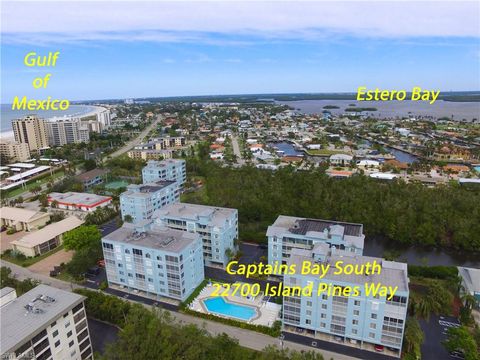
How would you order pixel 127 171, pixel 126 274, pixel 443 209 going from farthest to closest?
pixel 127 171 → pixel 443 209 → pixel 126 274

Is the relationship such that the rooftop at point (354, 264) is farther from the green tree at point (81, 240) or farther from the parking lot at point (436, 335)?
the green tree at point (81, 240)

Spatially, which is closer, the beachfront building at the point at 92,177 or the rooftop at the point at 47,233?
the rooftop at the point at 47,233

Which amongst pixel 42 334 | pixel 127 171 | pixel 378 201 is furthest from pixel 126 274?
pixel 127 171

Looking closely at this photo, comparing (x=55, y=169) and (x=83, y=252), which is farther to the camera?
(x=55, y=169)

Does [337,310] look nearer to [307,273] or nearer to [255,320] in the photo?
[307,273]

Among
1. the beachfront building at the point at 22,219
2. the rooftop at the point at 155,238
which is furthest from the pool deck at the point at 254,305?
the beachfront building at the point at 22,219

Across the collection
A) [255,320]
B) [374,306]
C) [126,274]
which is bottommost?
[255,320]

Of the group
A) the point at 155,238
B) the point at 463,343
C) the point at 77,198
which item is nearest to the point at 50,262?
the point at 155,238

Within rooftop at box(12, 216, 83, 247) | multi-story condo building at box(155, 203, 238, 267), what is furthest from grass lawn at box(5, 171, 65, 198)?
multi-story condo building at box(155, 203, 238, 267)
